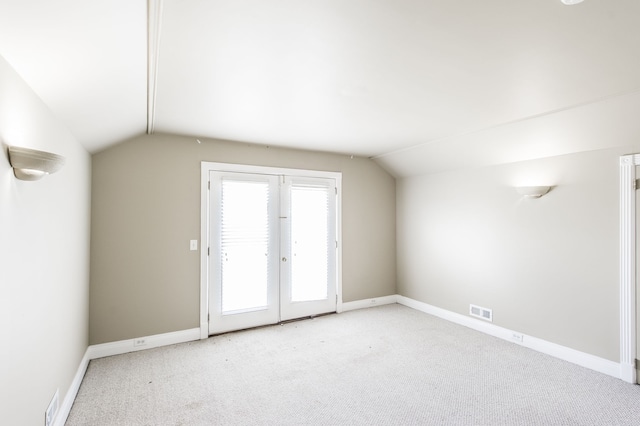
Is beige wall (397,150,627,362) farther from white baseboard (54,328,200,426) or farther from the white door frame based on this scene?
white baseboard (54,328,200,426)

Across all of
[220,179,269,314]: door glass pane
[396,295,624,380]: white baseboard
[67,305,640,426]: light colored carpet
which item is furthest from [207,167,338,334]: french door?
[396,295,624,380]: white baseboard

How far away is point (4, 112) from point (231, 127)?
84.9 inches

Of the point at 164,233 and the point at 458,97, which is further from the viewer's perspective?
the point at 164,233

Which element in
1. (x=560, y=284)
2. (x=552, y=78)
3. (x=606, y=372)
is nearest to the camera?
(x=552, y=78)

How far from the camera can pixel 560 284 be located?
3340mm

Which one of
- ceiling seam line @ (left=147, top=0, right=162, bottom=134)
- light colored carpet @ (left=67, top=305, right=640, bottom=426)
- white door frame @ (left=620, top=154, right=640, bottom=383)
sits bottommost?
light colored carpet @ (left=67, top=305, right=640, bottom=426)

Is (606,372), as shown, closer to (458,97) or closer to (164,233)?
(458,97)

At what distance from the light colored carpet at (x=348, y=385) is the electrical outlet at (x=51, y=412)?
0.26 meters

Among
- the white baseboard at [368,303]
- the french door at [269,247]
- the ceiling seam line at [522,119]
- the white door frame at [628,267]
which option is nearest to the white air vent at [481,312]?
the white door frame at [628,267]

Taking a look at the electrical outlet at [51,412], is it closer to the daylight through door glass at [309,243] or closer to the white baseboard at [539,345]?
the daylight through door glass at [309,243]

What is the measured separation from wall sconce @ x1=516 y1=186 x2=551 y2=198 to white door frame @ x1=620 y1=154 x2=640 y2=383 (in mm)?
610

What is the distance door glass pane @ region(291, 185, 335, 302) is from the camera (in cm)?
452

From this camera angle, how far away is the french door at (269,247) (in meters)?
3.96

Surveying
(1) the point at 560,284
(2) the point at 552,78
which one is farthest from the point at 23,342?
(1) the point at 560,284
